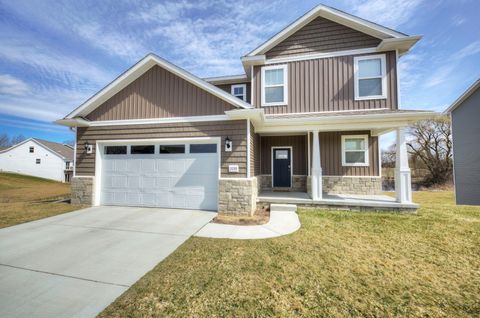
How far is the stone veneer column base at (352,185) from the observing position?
8703mm

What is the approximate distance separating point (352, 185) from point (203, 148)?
6996 mm

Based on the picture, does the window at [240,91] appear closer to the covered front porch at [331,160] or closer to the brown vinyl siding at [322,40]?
the brown vinyl siding at [322,40]

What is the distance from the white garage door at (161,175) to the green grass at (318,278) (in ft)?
9.14

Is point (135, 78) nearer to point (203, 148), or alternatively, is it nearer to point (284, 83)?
point (203, 148)

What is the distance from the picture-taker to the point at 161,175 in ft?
23.9

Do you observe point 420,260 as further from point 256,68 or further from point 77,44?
point 77,44

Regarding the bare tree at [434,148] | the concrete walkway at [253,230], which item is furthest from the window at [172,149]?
the bare tree at [434,148]

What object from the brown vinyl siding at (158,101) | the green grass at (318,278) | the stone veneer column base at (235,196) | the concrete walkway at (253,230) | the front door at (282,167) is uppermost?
the brown vinyl siding at (158,101)

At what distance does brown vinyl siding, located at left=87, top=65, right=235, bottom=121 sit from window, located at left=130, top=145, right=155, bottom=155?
116cm

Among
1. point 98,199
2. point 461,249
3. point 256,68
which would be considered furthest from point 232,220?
point 256,68

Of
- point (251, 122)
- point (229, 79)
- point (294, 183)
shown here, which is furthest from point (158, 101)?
point (294, 183)

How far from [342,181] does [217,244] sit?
7.18 meters

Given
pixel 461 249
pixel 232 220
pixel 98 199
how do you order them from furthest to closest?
pixel 98 199
pixel 232 220
pixel 461 249

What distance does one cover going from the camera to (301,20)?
8281 millimetres
